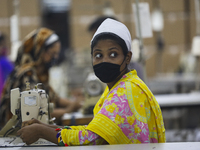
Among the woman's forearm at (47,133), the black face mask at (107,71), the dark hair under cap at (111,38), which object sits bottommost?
the woman's forearm at (47,133)

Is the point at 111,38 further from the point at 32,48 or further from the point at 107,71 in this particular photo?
the point at 32,48

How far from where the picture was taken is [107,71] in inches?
50.8

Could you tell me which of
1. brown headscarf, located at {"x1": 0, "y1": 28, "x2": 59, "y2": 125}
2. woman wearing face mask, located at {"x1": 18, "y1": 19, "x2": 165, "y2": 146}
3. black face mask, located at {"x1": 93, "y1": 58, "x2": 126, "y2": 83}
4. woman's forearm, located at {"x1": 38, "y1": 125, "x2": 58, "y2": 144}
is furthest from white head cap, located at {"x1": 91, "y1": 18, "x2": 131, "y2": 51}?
brown headscarf, located at {"x1": 0, "y1": 28, "x2": 59, "y2": 125}

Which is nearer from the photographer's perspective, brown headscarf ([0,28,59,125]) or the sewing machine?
the sewing machine

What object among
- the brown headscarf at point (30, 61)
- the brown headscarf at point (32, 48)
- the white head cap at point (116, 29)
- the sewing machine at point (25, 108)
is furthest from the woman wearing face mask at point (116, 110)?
the brown headscarf at point (32, 48)

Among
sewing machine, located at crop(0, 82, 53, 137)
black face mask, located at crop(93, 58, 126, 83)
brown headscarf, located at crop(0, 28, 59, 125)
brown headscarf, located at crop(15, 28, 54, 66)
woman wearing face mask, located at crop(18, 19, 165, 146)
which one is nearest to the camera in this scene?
woman wearing face mask, located at crop(18, 19, 165, 146)

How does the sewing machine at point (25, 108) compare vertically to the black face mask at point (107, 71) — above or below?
below

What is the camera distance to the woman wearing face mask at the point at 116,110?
1.18 m

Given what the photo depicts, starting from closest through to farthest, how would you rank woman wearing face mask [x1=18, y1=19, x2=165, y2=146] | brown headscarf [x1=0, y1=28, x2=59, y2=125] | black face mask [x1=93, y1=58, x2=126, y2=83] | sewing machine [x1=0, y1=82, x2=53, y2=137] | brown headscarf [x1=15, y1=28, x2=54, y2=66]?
1. woman wearing face mask [x1=18, y1=19, x2=165, y2=146]
2. black face mask [x1=93, y1=58, x2=126, y2=83]
3. sewing machine [x1=0, y1=82, x2=53, y2=137]
4. brown headscarf [x1=0, y1=28, x2=59, y2=125]
5. brown headscarf [x1=15, y1=28, x2=54, y2=66]

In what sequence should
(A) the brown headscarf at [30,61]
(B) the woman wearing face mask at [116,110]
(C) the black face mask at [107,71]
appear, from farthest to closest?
(A) the brown headscarf at [30,61] < (C) the black face mask at [107,71] < (B) the woman wearing face mask at [116,110]

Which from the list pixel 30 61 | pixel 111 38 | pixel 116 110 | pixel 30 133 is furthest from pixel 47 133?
pixel 30 61

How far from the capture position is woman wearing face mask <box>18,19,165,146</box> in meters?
1.18

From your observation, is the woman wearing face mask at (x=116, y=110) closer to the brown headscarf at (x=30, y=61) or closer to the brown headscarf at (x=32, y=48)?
the brown headscarf at (x=30, y=61)

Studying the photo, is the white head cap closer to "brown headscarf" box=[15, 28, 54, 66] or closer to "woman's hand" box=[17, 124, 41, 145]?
"woman's hand" box=[17, 124, 41, 145]
